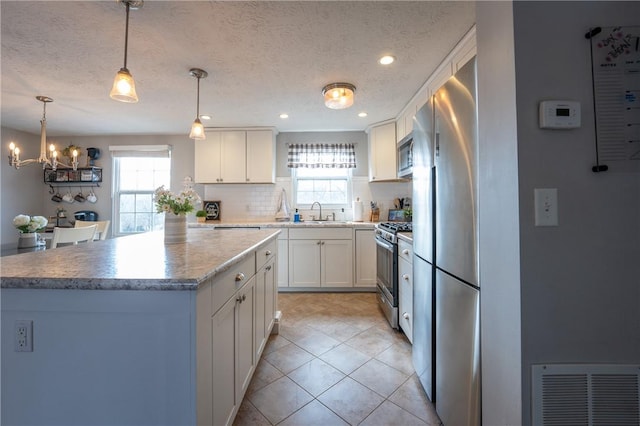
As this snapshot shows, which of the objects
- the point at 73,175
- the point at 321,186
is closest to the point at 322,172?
the point at 321,186

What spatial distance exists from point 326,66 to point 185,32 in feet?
3.52

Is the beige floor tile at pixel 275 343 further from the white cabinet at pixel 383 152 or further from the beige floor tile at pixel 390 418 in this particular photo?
the white cabinet at pixel 383 152

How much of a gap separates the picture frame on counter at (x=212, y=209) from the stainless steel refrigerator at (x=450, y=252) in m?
3.37

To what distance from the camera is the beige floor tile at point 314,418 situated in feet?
4.65

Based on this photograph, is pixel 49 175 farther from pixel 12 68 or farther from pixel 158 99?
pixel 158 99

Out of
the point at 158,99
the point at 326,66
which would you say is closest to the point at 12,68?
the point at 158,99

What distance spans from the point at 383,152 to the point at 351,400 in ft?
9.80

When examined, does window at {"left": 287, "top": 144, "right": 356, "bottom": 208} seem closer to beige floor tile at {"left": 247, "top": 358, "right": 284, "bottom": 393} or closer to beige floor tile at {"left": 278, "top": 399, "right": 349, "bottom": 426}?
beige floor tile at {"left": 247, "top": 358, "right": 284, "bottom": 393}

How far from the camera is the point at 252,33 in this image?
1.80 metres

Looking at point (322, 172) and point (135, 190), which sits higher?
point (322, 172)

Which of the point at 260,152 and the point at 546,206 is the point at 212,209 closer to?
the point at 260,152

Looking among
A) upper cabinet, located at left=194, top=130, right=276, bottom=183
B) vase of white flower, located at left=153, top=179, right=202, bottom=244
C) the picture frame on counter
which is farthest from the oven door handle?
the picture frame on counter

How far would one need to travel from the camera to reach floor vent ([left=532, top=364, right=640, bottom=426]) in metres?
0.82

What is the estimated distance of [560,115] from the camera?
0.83 meters
